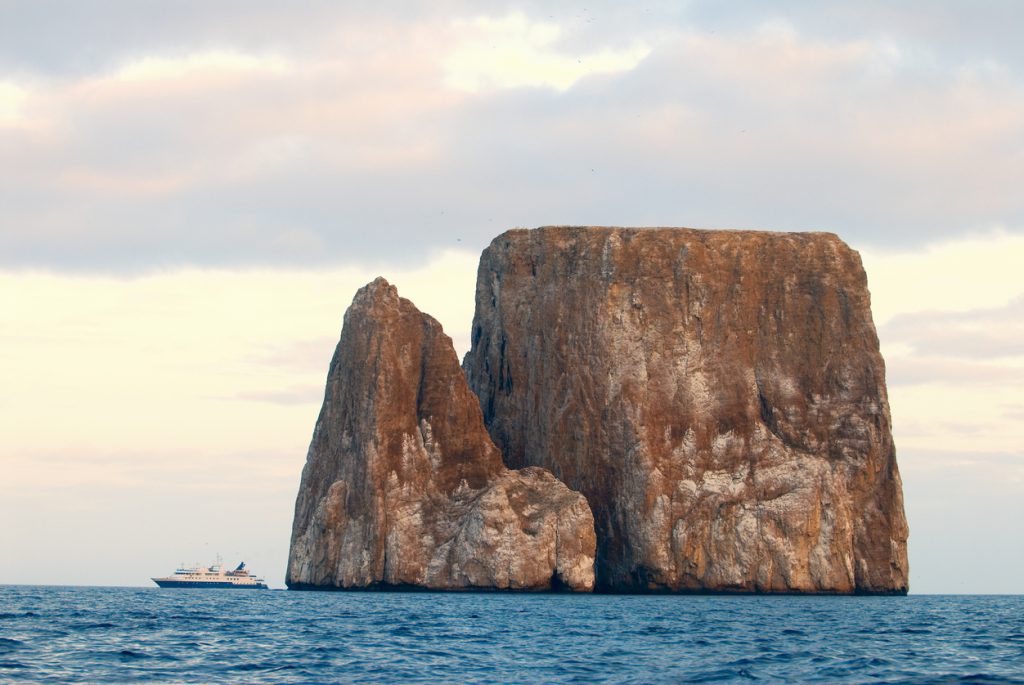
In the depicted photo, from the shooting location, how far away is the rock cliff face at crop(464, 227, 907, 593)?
118 m

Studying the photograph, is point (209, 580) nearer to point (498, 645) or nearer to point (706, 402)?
point (706, 402)

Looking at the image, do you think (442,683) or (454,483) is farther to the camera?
(454,483)

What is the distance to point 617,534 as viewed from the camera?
402 feet

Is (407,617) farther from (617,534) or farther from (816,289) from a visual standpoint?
(816,289)

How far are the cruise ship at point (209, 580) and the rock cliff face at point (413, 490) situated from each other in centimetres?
4601

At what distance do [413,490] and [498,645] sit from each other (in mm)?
67658

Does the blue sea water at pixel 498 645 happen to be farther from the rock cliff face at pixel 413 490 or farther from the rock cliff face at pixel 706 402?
the rock cliff face at pixel 706 402

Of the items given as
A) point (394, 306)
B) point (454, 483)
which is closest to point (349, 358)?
point (394, 306)

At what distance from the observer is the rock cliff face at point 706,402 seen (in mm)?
118250

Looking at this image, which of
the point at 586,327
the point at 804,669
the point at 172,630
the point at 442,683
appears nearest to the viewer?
the point at 442,683

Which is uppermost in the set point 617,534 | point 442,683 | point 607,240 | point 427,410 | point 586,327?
point 607,240

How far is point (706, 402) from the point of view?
128125mm

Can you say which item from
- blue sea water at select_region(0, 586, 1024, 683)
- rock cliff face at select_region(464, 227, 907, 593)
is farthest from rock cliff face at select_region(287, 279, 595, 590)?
blue sea water at select_region(0, 586, 1024, 683)

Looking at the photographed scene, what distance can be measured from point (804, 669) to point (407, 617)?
3234 centimetres
